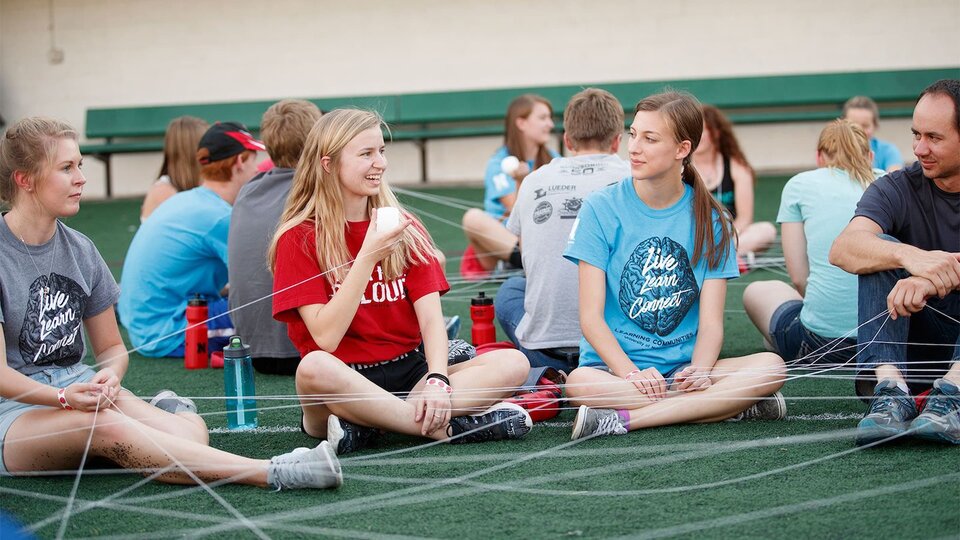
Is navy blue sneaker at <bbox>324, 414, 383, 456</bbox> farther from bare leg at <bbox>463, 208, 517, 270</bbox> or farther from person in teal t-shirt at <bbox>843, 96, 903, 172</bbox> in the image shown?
person in teal t-shirt at <bbox>843, 96, 903, 172</bbox>

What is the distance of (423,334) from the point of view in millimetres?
3514

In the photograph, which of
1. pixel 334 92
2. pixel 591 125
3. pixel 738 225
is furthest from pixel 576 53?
pixel 591 125

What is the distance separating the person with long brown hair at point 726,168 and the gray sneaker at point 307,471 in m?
4.30

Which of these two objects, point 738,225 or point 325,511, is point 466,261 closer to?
point 738,225

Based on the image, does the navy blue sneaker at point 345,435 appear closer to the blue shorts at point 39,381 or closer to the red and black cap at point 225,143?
the blue shorts at point 39,381

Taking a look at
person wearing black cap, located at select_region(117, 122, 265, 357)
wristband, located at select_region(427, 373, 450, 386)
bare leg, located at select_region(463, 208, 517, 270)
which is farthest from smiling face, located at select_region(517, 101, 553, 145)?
wristband, located at select_region(427, 373, 450, 386)

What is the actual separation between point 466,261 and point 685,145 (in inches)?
126

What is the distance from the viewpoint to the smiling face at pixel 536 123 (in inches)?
265

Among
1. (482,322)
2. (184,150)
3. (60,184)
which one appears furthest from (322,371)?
(184,150)

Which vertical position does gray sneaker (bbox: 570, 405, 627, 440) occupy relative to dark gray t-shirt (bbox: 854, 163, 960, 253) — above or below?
below

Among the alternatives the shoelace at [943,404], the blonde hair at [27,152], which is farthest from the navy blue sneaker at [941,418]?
the blonde hair at [27,152]

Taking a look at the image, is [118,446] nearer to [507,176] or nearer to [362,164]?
[362,164]

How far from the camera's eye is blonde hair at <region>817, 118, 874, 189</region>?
14.1 ft

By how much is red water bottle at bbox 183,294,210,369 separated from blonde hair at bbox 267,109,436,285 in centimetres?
143
